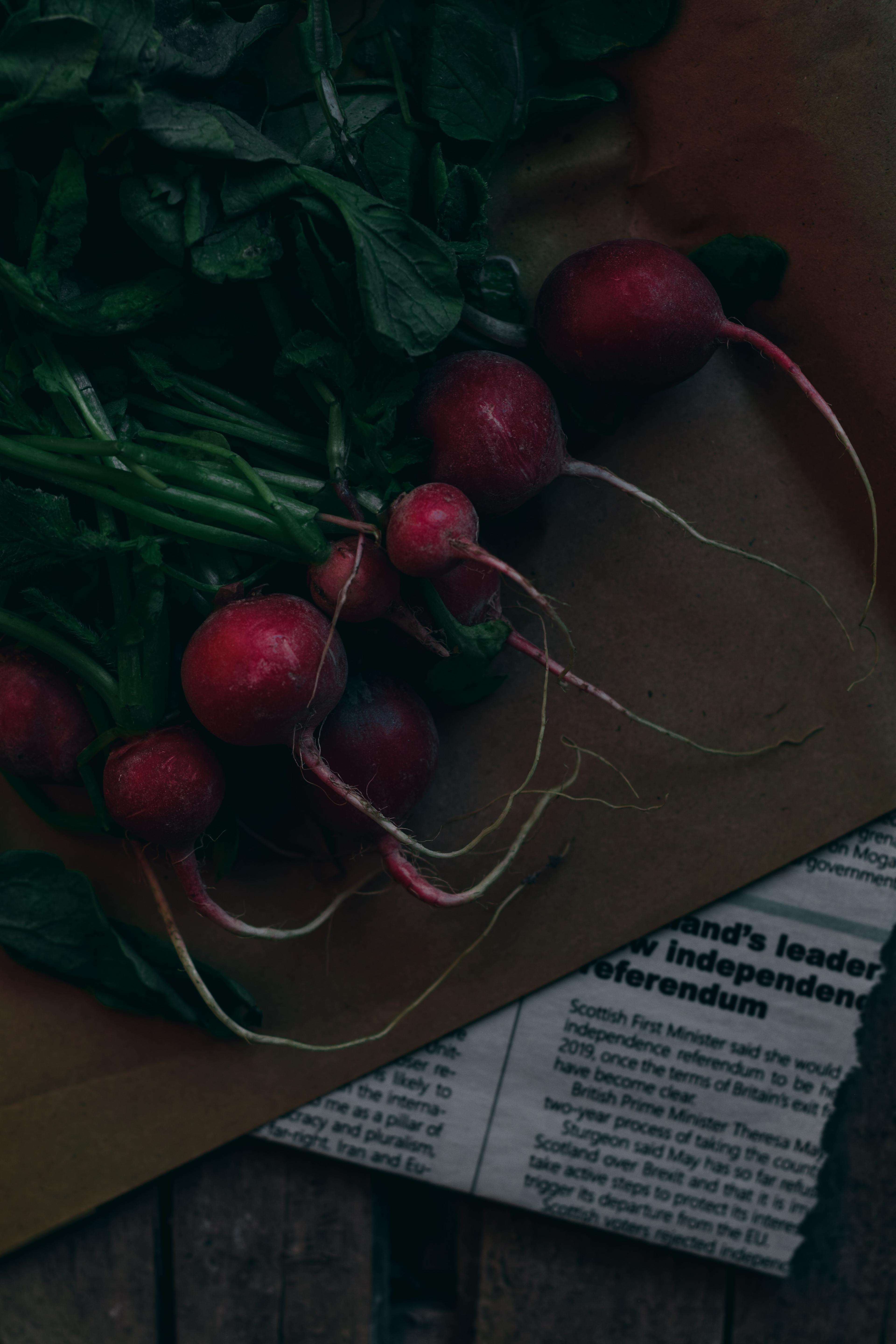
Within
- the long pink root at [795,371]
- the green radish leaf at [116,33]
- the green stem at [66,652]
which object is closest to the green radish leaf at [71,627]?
the green stem at [66,652]

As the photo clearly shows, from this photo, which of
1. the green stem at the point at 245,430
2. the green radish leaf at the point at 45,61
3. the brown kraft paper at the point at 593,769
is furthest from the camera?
the brown kraft paper at the point at 593,769

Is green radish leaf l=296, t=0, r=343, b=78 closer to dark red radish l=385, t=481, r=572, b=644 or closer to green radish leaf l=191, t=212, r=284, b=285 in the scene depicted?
green radish leaf l=191, t=212, r=284, b=285

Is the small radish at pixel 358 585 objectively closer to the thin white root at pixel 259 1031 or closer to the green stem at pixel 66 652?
the green stem at pixel 66 652

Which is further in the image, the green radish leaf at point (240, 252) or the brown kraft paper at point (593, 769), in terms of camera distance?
the brown kraft paper at point (593, 769)

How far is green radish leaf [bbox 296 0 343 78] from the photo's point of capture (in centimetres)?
72

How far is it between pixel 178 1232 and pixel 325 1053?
0.75 ft

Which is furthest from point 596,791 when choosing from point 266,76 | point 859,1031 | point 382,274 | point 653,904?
point 266,76

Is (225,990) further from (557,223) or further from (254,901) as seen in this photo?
(557,223)

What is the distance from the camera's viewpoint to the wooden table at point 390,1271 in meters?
0.88

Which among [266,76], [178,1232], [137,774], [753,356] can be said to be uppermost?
[266,76]

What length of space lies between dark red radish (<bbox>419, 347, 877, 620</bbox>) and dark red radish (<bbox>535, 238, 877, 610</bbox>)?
0.02 m

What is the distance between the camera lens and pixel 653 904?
0.87 m

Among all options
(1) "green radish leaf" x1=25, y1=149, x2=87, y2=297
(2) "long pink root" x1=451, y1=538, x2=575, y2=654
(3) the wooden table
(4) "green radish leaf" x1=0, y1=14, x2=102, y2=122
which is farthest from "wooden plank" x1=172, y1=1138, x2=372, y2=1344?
(4) "green radish leaf" x1=0, y1=14, x2=102, y2=122

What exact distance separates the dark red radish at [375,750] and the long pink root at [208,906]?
0.09 m
